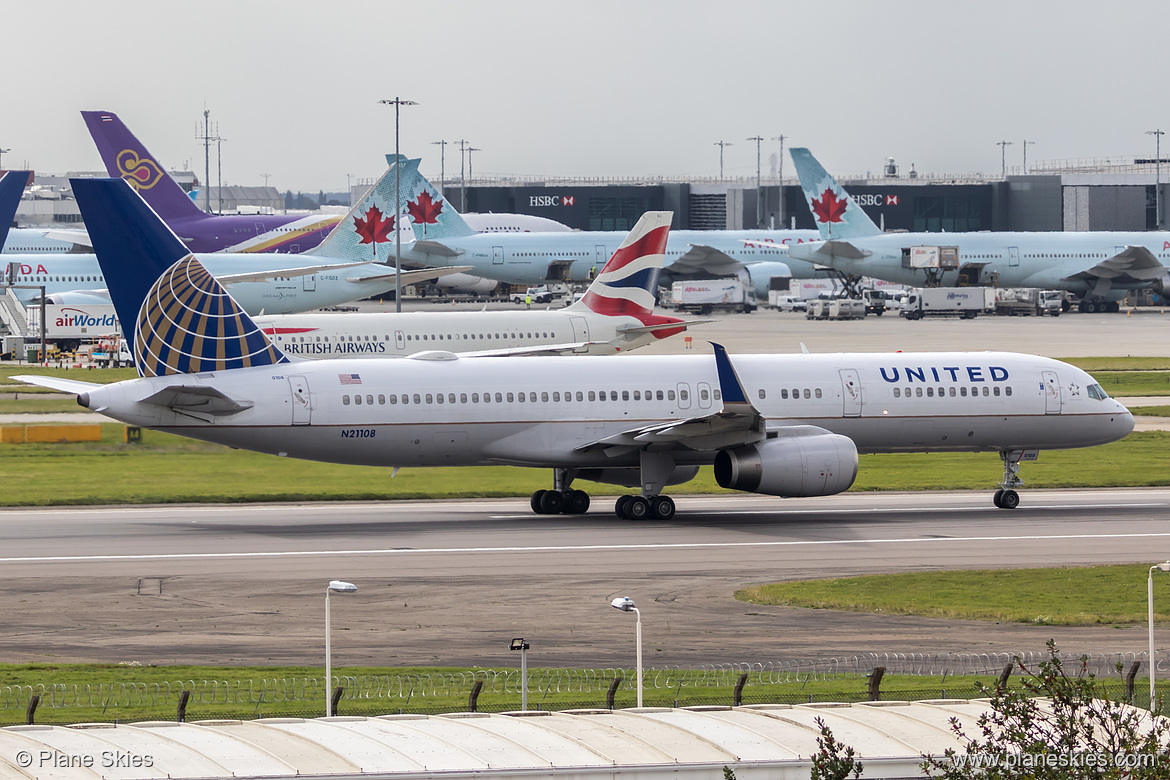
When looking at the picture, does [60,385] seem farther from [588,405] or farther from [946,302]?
[946,302]

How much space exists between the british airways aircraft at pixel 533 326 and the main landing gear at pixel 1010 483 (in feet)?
64.3

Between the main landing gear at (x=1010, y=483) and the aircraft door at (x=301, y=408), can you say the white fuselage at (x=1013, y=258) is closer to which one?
the main landing gear at (x=1010, y=483)

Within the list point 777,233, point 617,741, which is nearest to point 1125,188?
point 777,233

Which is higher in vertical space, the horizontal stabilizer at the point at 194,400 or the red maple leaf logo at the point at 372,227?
the red maple leaf logo at the point at 372,227

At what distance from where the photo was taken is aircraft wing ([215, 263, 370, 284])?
283ft

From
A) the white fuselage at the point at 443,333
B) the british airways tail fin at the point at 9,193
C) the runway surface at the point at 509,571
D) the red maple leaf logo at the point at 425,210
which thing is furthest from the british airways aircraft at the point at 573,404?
the red maple leaf logo at the point at 425,210

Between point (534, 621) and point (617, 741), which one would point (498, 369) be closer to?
point (534, 621)

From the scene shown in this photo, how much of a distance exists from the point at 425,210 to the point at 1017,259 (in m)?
50.0

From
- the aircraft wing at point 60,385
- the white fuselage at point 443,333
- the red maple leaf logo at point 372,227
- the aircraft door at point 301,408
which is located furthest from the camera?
the red maple leaf logo at point 372,227

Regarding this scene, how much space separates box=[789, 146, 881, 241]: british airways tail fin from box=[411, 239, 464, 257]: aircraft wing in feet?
99.9

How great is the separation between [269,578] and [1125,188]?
548ft

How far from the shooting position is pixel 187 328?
3841 cm

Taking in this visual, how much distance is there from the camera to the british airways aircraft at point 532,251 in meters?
136

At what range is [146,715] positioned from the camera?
2036 cm
